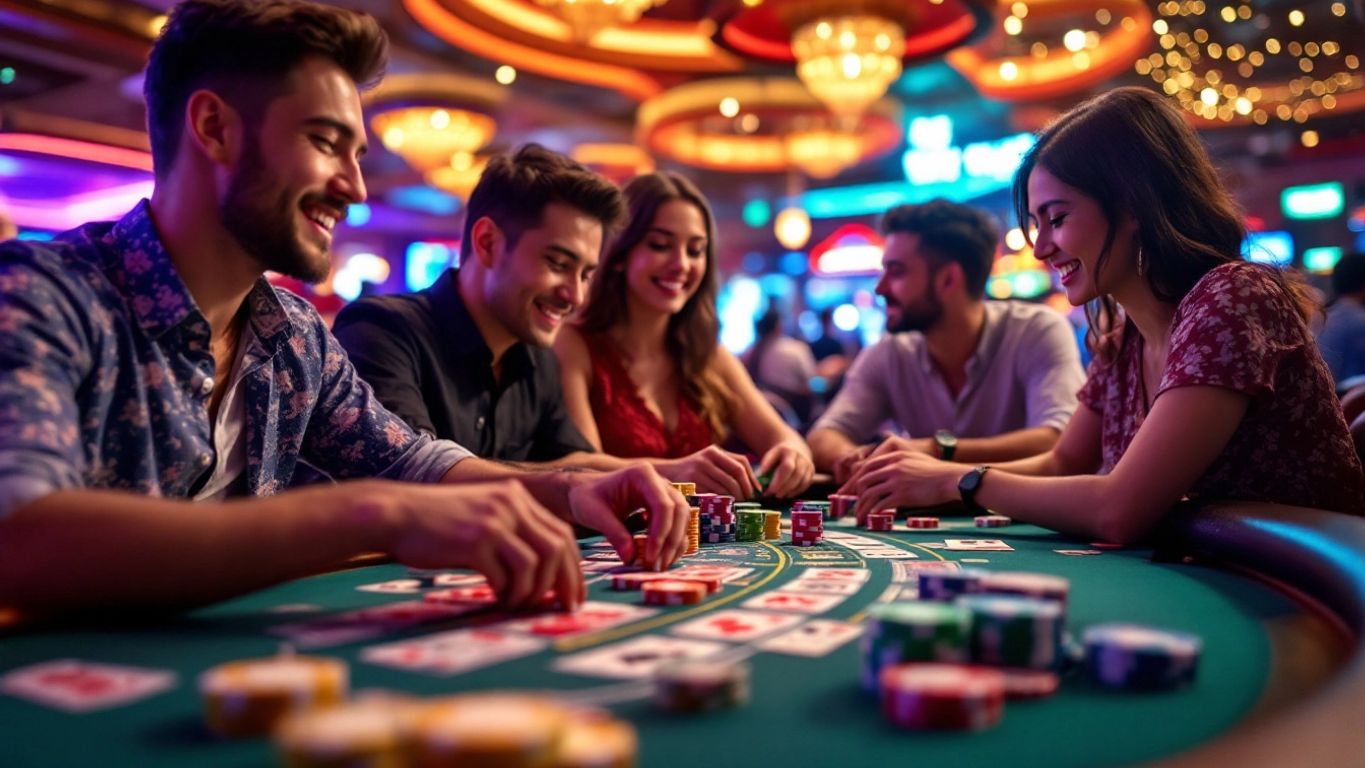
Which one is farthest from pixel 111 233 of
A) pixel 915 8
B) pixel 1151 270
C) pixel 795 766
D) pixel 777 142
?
pixel 777 142

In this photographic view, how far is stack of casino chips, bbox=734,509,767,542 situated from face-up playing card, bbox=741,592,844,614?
70 cm

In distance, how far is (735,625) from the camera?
1.16 meters

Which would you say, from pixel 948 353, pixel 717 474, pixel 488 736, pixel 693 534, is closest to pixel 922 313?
pixel 948 353

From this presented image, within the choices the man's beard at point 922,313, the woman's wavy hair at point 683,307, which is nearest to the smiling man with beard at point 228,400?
the woman's wavy hair at point 683,307

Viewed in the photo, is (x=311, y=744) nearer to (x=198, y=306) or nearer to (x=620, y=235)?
(x=198, y=306)

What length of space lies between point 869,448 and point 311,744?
276 centimetres

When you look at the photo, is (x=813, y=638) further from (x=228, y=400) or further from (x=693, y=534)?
(x=228, y=400)

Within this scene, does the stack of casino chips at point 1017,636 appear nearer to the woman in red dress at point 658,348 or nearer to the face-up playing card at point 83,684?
the face-up playing card at point 83,684

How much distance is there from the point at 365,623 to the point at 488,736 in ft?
→ 1.97

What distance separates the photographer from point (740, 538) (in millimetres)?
2078

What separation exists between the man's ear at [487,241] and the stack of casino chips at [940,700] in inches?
93.7

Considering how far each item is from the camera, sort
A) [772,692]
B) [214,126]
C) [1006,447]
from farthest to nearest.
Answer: [1006,447]
[214,126]
[772,692]

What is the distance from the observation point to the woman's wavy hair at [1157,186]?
2225mm

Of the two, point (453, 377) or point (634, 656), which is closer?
point (634, 656)
